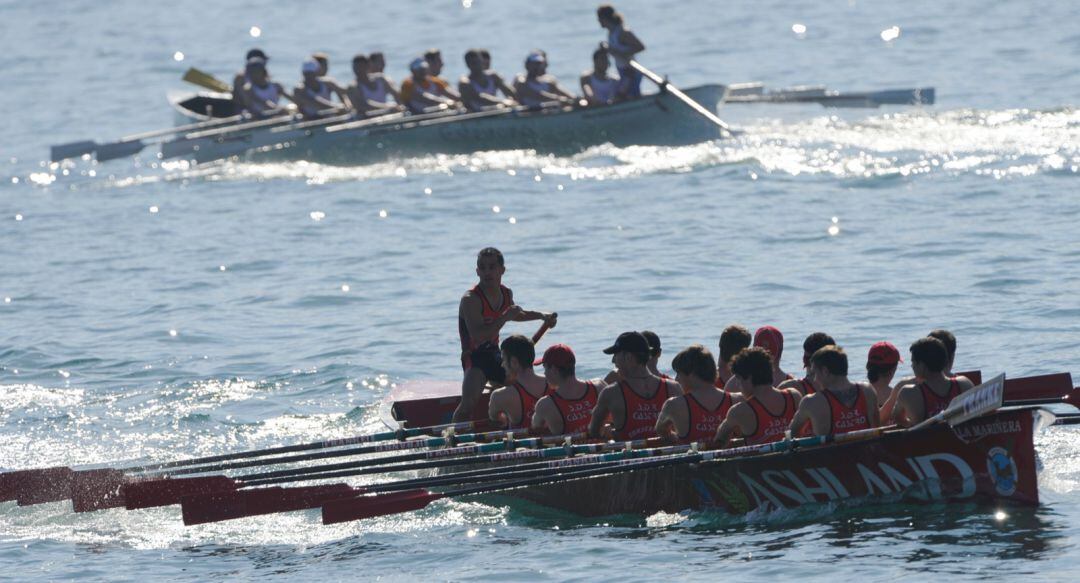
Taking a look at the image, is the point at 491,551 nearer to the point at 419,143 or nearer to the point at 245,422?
the point at 245,422

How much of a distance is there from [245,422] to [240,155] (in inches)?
585

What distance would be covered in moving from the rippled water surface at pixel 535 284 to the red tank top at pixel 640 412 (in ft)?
2.39

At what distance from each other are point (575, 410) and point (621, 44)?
14486 millimetres

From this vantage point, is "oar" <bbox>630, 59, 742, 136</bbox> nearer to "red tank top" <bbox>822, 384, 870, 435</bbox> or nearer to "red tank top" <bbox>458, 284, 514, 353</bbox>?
"red tank top" <bbox>458, 284, 514, 353</bbox>

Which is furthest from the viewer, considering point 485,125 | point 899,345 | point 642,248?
point 485,125

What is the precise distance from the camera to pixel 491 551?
40.4ft

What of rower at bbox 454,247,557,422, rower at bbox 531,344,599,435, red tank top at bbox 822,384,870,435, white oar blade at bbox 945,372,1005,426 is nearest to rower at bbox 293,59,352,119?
rower at bbox 454,247,557,422

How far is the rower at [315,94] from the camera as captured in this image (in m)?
30.0

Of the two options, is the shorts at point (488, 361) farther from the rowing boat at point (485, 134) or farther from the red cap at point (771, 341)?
the rowing boat at point (485, 134)

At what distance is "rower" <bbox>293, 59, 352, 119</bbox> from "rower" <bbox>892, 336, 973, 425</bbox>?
19481 mm

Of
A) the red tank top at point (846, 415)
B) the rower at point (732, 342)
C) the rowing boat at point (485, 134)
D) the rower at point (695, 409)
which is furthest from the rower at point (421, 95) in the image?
the red tank top at point (846, 415)

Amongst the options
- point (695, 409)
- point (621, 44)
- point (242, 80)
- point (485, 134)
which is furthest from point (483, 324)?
point (242, 80)

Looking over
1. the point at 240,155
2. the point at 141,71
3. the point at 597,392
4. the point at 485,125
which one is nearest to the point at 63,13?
the point at 141,71

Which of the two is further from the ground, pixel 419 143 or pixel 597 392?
pixel 419 143
